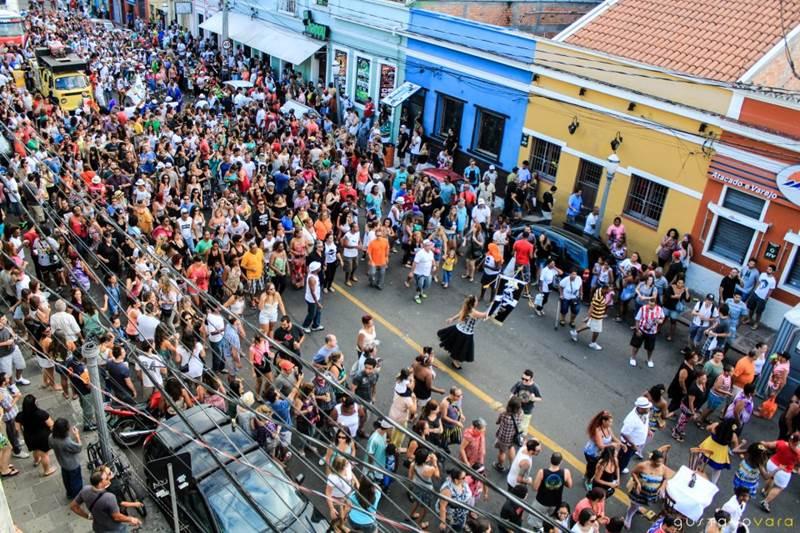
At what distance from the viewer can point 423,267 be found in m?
14.6

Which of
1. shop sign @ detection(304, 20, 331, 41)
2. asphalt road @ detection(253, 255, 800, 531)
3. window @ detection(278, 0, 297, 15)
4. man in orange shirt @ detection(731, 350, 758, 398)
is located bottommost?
asphalt road @ detection(253, 255, 800, 531)

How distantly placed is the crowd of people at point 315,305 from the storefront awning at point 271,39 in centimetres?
488

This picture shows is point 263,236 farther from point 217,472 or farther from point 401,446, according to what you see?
point 217,472

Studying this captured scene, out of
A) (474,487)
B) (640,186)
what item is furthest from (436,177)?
(474,487)

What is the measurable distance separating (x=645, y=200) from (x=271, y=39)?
19.7 metres

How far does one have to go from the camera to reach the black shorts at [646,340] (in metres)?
12.8

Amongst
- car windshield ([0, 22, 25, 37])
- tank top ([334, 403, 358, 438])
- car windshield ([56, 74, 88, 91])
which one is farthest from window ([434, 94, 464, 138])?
car windshield ([0, 22, 25, 37])

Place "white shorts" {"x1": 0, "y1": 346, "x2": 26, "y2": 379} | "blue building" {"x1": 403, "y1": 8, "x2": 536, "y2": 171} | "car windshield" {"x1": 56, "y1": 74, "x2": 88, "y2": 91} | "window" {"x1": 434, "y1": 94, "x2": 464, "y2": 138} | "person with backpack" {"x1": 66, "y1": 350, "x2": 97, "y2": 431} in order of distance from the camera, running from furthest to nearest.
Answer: "car windshield" {"x1": 56, "y1": 74, "x2": 88, "y2": 91} < "window" {"x1": 434, "y1": 94, "x2": 464, "y2": 138} < "blue building" {"x1": 403, "y1": 8, "x2": 536, "y2": 171} < "white shorts" {"x1": 0, "y1": 346, "x2": 26, "y2": 379} < "person with backpack" {"x1": 66, "y1": 350, "x2": 97, "y2": 431}

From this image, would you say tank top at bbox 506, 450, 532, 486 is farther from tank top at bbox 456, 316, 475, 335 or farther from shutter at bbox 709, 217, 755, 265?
shutter at bbox 709, 217, 755, 265

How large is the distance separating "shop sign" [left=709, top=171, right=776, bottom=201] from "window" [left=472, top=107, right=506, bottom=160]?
7.02m

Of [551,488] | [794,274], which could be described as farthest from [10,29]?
[551,488]

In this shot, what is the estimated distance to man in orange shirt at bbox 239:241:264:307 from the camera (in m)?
13.4

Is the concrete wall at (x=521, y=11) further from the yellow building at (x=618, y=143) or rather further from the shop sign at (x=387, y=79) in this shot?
the yellow building at (x=618, y=143)

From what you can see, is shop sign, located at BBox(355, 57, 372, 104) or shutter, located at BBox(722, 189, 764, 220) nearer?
shutter, located at BBox(722, 189, 764, 220)
